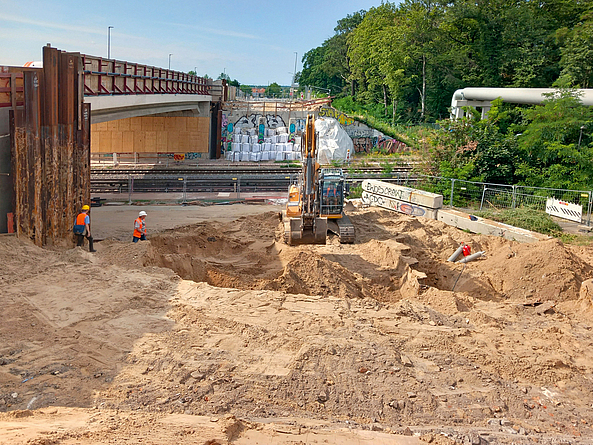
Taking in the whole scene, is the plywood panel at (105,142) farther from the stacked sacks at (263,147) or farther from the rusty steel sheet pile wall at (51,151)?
the rusty steel sheet pile wall at (51,151)

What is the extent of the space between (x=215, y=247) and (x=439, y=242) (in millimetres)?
8318

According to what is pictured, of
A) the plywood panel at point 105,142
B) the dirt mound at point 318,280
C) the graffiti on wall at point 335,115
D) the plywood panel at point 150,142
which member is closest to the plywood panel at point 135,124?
the plywood panel at point 150,142

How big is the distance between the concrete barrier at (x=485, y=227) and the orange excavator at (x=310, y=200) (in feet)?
16.8

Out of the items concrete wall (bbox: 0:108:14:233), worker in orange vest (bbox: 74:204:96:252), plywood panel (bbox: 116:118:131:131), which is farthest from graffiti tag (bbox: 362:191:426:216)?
plywood panel (bbox: 116:118:131:131)

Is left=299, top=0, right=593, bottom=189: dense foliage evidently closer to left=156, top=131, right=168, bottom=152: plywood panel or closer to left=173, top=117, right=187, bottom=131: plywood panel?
left=173, top=117, right=187, bottom=131: plywood panel

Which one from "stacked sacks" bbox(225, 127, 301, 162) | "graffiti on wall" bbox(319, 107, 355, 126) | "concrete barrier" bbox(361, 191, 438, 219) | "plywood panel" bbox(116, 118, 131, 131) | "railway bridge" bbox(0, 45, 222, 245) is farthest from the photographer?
"graffiti on wall" bbox(319, 107, 355, 126)

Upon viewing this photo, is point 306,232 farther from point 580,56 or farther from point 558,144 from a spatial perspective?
point 580,56

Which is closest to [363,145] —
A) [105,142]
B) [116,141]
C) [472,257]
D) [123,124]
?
[123,124]

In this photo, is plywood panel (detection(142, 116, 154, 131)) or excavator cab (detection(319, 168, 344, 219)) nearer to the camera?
excavator cab (detection(319, 168, 344, 219))

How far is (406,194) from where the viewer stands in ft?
80.1

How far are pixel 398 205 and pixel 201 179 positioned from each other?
13407 millimetres

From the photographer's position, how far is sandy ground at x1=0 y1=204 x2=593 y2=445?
764cm

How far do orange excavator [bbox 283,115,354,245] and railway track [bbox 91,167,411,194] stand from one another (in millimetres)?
9629

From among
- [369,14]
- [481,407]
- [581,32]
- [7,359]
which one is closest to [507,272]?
[481,407]
